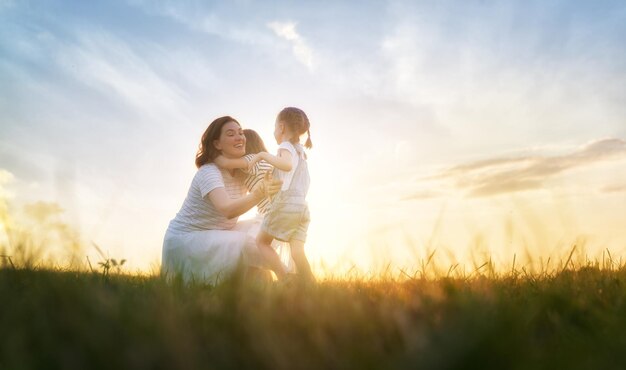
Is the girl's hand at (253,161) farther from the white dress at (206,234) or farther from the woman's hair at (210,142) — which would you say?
the woman's hair at (210,142)

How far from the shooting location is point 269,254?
658cm

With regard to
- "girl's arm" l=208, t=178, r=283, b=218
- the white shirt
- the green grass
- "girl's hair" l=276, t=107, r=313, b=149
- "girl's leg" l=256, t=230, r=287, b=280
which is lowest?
the green grass

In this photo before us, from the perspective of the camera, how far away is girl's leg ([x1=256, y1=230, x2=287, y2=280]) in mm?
6438

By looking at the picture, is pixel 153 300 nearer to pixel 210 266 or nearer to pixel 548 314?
pixel 548 314

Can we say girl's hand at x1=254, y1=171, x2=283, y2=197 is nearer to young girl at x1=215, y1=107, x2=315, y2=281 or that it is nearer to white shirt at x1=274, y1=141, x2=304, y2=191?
young girl at x1=215, y1=107, x2=315, y2=281

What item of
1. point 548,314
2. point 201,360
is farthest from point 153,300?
point 548,314

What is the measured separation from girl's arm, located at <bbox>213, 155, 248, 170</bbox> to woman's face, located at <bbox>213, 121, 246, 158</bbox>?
0.29 feet

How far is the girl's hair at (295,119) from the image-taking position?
7.78 meters

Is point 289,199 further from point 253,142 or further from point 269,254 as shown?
point 253,142

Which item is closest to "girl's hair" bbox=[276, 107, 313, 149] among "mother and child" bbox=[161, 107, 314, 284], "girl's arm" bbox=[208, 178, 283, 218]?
"mother and child" bbox=[161, 107, 314, 284]

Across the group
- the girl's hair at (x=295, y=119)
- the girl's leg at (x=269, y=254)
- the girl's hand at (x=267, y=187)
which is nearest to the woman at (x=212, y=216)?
the girl's leg at (x=269, y=254)

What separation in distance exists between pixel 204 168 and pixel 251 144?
134 cm

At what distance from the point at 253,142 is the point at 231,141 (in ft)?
3.29

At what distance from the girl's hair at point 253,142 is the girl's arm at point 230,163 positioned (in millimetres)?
922
